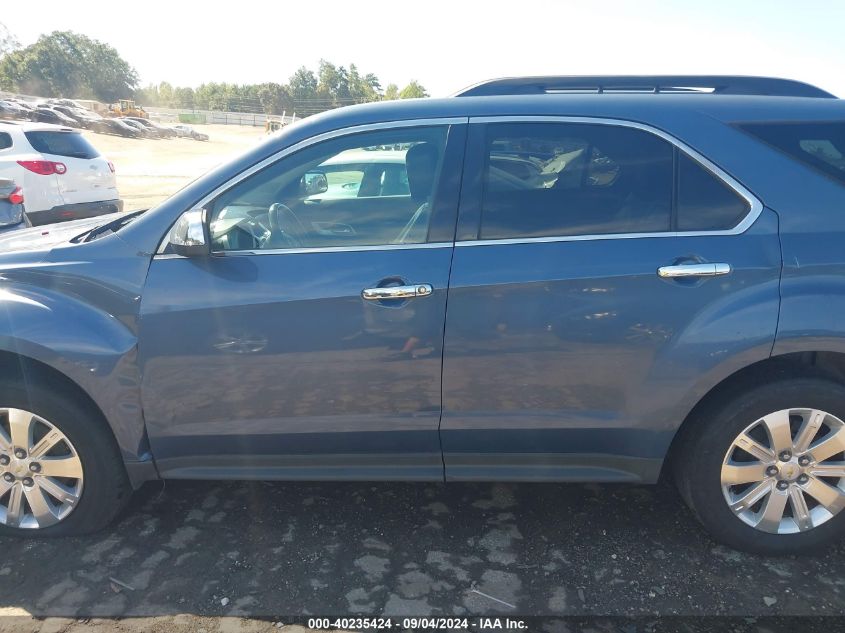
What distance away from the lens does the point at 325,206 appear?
269cm

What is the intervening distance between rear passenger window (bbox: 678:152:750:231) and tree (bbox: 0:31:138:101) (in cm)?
9538

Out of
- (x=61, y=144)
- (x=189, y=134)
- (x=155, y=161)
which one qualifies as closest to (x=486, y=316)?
(x=61, y=144)

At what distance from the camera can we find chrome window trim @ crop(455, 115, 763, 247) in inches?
93.8

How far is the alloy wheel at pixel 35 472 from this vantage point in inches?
102

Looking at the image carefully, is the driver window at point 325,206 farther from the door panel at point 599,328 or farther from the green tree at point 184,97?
the green tree at point 184,97

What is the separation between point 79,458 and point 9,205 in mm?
3708

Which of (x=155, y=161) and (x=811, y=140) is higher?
(x=811, y=140)

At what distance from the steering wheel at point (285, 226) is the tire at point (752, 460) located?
1.79 meters

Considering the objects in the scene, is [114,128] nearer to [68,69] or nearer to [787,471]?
Result: [787,471]

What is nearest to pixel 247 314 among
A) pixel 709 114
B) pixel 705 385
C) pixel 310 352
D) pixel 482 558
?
pixel 310 352

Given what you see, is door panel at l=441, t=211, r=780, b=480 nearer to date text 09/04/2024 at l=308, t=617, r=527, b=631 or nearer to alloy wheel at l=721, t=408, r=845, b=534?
alloy wheel at l=721, t=408, r=845, b=534

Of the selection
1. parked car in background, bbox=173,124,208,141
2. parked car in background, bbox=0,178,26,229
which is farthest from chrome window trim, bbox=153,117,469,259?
parked car in background, bbox=173,124,208,141

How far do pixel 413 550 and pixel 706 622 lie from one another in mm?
1152

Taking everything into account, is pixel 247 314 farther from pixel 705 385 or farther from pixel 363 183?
pixel 705 385
